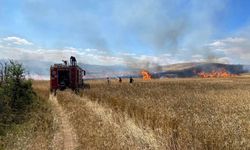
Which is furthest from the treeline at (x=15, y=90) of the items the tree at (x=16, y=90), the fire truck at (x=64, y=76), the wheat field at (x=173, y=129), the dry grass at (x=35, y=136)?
the fire truck at (x=64, y=76)

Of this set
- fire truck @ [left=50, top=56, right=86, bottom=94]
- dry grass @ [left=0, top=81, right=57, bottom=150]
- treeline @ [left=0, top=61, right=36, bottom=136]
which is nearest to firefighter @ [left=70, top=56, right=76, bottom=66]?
fire truck @ [left=50, top=56, right=86, bottom=94]

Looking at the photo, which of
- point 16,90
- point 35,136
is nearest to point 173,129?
point 35,136

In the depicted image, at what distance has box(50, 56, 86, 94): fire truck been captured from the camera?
139ft

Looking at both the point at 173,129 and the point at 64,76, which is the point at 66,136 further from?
the point at 64,76

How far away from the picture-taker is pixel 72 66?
42.8 meters

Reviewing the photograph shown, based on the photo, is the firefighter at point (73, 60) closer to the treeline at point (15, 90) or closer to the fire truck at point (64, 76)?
the fire truck at point (64, 76)

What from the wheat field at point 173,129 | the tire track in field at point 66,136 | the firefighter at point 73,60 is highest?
the firefighter at point 73,60

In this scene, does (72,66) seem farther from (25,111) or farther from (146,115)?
(146,115)

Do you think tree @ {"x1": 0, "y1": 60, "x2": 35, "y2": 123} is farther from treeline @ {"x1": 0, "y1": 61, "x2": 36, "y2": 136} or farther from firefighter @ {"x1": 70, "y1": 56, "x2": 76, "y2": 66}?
firefighter @ {"x1": 70, "y1": 56, "x2": 76, "y2": 66}

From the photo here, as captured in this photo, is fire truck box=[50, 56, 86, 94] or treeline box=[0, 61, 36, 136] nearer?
treeline box=[0, 61, 36, 136]

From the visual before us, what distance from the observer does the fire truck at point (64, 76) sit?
1662 inches

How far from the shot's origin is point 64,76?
43.2 m

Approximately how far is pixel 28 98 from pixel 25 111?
2480 millimetres

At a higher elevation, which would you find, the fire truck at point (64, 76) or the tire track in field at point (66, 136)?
the fire truck at point (64, 76)
